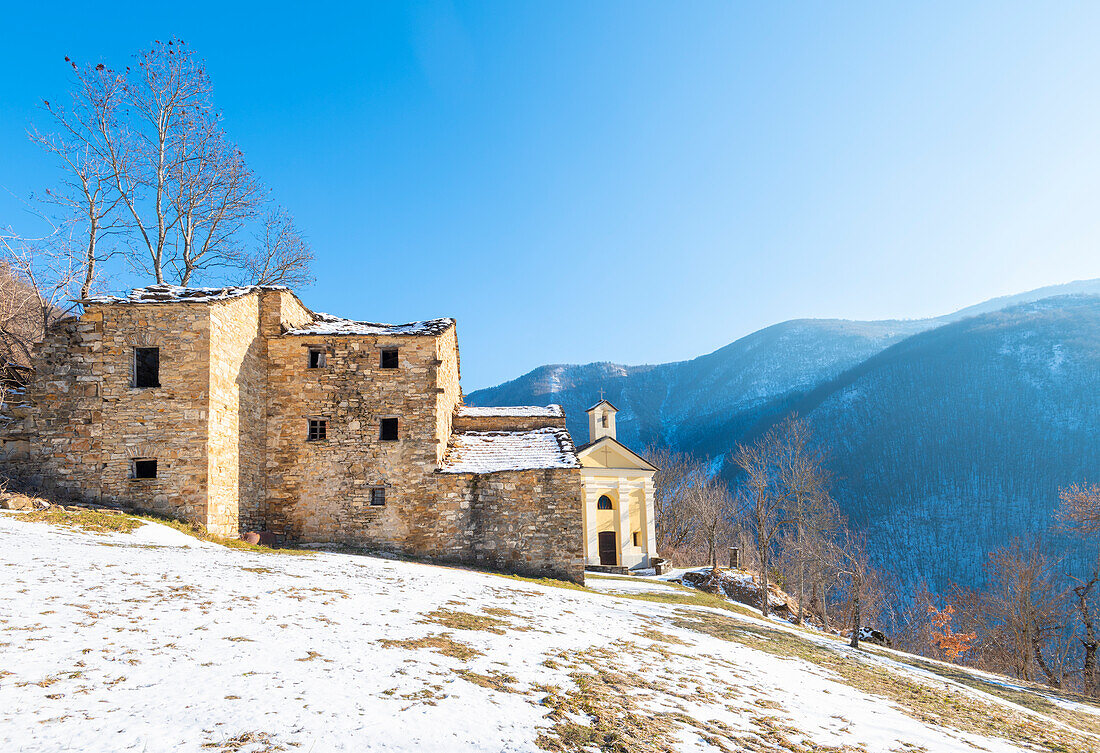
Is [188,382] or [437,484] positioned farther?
[437,484]

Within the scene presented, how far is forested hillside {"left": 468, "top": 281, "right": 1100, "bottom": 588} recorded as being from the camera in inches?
3474

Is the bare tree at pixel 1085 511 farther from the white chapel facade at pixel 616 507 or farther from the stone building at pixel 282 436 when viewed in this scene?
the white chapel facade at pixel 616 507

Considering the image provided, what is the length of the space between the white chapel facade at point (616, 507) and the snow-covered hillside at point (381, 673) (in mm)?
23706

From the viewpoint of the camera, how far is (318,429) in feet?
59.2

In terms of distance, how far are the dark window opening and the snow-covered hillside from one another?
2.06 m

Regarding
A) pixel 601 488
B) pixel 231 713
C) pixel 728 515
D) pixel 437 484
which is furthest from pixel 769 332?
pixel 231 713

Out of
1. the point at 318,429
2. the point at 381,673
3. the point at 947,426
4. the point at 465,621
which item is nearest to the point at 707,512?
the point at 318,429

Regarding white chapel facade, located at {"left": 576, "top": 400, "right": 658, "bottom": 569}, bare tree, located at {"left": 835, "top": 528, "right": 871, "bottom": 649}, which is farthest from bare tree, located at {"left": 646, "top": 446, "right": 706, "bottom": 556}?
bare tree, located at {"left": 835, "top": 528, "right": 871, "bottom": 649}

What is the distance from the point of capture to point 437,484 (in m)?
17.9

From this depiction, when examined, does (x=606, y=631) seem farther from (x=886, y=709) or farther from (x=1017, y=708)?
(x=1017, y=708)

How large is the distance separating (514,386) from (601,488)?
143 metres

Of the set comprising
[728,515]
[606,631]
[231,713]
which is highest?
[231,713]

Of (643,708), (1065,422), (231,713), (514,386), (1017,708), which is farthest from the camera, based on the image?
(514,386)

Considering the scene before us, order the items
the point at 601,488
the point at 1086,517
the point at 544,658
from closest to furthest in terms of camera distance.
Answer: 1. the point at 544,658
2. the point at 1086,517
3. the point at 601,488
